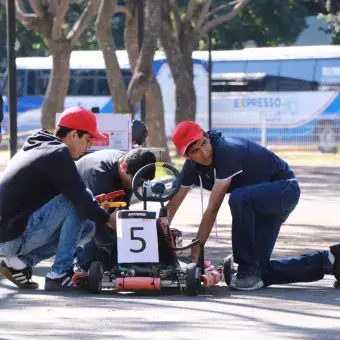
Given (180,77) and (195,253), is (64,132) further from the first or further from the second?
(180,77)

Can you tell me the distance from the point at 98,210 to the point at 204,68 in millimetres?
33542

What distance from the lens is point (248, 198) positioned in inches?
371

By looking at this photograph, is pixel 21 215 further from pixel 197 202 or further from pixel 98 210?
pixel 197 202

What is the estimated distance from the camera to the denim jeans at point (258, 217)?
9422 mm

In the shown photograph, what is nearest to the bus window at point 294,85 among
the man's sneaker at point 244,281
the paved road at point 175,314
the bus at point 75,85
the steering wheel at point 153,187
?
the bus at point 75,85

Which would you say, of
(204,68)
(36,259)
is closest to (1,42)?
(204,68)

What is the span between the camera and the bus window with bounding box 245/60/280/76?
1642 inches

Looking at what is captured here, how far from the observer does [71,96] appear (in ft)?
149

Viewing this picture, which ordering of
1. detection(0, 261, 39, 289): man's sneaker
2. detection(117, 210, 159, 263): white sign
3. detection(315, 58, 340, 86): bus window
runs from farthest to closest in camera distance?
detection(315, 58, 340, 86): bus window, detection(0, 261, 39, 289): man's sneaker, detection(117, 210, 159, 263): white sign

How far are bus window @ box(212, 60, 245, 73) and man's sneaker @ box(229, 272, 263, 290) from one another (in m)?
32.8

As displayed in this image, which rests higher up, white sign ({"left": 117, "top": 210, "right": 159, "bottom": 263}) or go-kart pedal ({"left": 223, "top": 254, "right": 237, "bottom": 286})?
white sign ({"left": 117, "top": 210, "right": 159, "bottom": 263})

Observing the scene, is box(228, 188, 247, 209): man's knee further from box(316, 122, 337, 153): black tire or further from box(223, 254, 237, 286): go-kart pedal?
box(316, 122, 337, 153): black tire

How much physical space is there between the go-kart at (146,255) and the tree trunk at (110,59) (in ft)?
43.0

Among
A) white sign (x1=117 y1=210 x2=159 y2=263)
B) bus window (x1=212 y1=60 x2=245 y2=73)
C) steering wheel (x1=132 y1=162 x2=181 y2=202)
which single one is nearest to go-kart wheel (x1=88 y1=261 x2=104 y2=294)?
white sign (x1=117 y1=210 x2=159 y2=263)
